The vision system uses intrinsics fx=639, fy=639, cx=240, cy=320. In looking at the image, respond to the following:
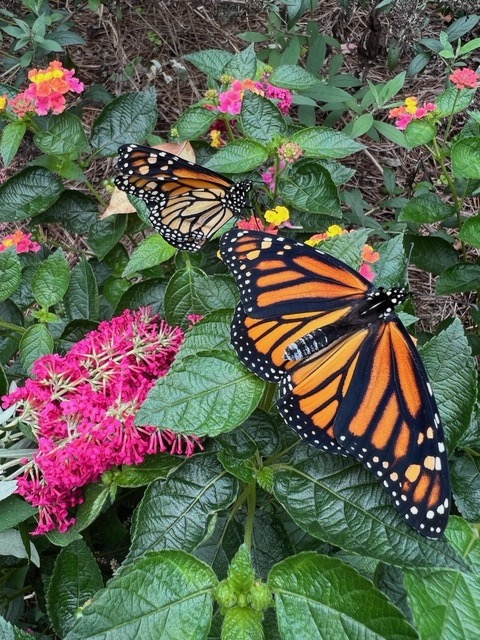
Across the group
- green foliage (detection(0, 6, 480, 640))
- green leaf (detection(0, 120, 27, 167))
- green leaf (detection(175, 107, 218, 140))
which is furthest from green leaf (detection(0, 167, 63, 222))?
green leaf (detection(175, 107, 218, 140))

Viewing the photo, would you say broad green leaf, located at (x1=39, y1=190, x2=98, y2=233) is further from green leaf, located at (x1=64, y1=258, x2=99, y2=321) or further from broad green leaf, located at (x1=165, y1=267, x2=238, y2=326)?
broad green leaf, located at (x1=165, y1=267, x2=238, y2=326)

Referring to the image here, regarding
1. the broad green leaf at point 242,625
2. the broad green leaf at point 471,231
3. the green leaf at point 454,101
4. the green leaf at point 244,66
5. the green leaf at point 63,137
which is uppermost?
the green leaf at point 244,66

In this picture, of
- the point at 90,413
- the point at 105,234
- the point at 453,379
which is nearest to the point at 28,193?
the point at 105,234

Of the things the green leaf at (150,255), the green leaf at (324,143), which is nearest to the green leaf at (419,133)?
the green leaf at (324,143)

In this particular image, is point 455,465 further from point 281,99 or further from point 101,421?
point 281,99

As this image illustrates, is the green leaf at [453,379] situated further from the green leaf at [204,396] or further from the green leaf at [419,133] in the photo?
the green leaf at [419,133]

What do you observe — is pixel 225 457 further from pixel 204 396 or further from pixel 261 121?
pixel 261 121
